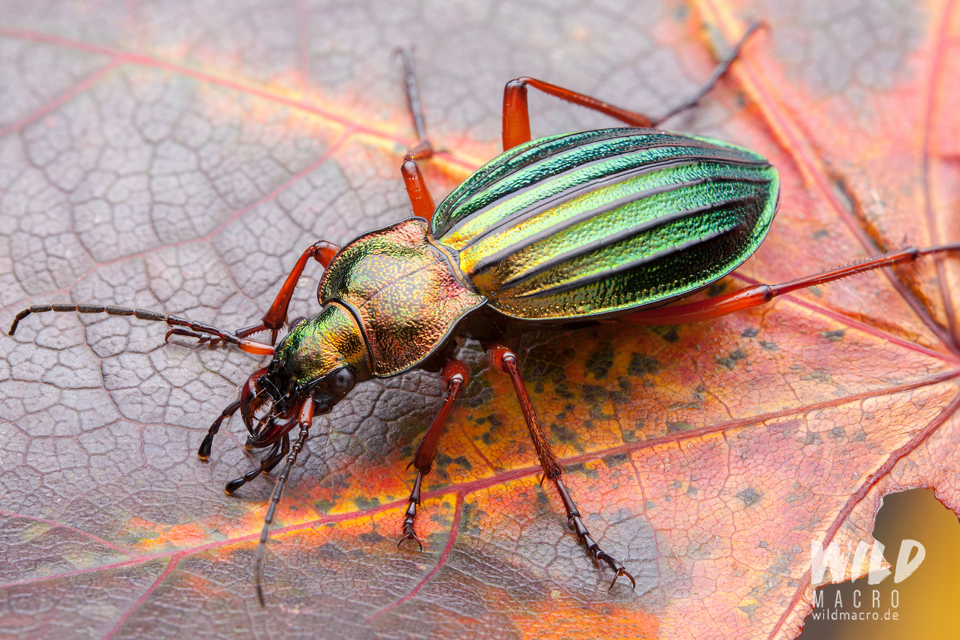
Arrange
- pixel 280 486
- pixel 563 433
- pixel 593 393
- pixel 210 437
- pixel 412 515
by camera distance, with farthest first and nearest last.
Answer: pixel 593 393 < pixel 563 433 < pixel 210 437 < pixel 412 515 < pixel 280 486

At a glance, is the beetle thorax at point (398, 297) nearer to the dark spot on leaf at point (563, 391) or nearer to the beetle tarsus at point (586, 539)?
the dark spot on leaf at point (563, 391)

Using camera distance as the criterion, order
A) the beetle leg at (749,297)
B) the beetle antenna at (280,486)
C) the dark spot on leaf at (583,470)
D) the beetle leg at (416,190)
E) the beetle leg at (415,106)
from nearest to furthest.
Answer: the beetle antenna at (280,486), the dark spot on leaf at (583,470), the beetle leg at (749,297), the beetle leg at (416,190), the beetle leg at (415,106)

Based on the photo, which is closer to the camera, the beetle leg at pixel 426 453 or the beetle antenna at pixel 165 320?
the beetle leg at pixel 426 453

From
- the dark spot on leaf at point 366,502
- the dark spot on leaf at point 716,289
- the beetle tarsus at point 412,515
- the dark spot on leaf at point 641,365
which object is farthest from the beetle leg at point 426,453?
the dark spot on leaf at point 716,289

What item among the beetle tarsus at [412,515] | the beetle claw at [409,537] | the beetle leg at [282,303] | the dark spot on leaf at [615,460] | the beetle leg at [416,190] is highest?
the beetle leg at [416,190]

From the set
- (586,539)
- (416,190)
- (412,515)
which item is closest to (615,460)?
(586,539)

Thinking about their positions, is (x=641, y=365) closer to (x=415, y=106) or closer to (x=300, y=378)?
(x=300, y=378)

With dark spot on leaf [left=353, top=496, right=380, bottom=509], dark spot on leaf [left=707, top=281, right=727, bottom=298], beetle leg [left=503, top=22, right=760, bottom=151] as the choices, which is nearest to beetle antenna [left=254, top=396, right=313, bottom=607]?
dark spot on leaf [left=353, top=496, right=380, bottom=509]
